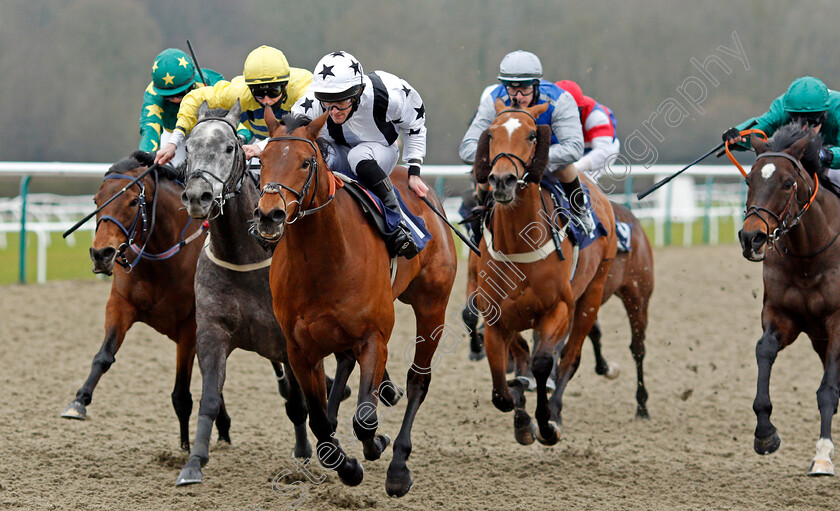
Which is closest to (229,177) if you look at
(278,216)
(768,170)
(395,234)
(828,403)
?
(395,234)

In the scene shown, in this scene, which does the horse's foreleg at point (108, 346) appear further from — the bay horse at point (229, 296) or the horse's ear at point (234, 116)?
the horse's ear at point (234, 116)

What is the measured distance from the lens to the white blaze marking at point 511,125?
4.77 m

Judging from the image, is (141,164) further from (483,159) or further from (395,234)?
(483,159)

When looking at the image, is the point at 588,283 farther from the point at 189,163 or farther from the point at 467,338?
the point at 467,338

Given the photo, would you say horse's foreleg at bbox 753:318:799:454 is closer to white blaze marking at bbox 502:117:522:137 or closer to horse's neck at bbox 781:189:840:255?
horse's neck at bbox 781:189:840:255

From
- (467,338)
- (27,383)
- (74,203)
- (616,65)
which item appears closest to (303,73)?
(27,383)

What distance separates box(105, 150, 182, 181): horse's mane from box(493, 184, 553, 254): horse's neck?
1744 mm

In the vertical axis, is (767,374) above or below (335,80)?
below

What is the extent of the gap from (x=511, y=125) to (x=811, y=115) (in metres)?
1.65

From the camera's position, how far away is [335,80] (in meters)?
4.18

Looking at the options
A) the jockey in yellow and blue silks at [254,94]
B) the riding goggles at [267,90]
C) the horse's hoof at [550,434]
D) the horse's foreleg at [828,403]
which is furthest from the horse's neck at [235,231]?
the horse's foreleg at [828,403]

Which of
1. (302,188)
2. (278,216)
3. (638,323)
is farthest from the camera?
(638,323)

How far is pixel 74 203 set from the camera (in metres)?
16.8

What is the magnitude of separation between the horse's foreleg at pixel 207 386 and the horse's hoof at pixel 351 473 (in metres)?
0.63
